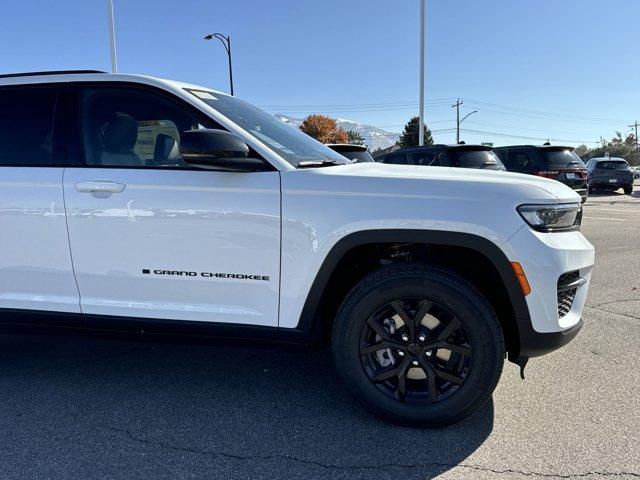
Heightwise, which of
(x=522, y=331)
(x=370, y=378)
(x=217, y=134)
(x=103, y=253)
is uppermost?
(x=217, y=134)

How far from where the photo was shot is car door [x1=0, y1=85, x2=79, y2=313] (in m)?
2.99

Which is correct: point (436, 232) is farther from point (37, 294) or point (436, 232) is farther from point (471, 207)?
point (37, 294)

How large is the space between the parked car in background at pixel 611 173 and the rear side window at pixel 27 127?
72.9 ft

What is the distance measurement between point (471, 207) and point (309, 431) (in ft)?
4.93

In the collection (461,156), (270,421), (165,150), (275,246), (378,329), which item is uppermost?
(165,150)

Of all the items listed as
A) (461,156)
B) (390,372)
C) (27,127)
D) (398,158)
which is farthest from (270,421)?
(398,158)

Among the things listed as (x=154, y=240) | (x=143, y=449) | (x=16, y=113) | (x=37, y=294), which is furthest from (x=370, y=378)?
(x=16, y=113)

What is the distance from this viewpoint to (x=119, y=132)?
10.4 feet

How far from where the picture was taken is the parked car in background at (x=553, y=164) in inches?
461

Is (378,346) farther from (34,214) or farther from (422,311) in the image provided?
(34,214)

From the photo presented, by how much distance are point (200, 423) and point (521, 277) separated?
1.94 metres

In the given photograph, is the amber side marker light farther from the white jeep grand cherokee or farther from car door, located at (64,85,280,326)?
car door, located at (64,85,280,326)

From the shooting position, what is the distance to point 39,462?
8.28ft

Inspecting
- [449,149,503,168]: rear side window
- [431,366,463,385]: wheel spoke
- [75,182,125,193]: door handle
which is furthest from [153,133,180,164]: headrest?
[449,149,503,168]: rear side window
